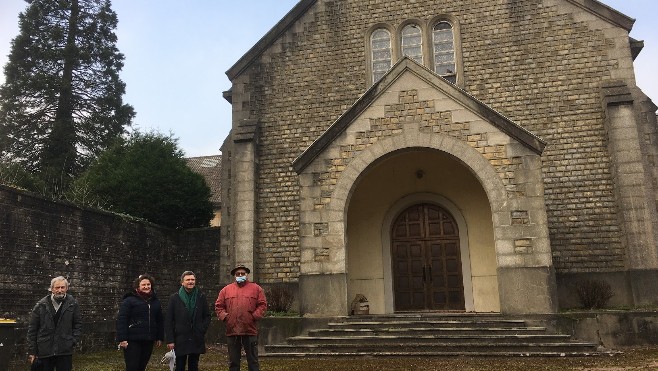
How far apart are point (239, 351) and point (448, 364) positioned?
142 inches

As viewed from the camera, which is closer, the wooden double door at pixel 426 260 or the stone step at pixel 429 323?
the stone step at pixel 429 323

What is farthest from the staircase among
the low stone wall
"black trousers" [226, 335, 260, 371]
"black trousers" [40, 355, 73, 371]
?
"black trousers" [40, 355, 73, 371]

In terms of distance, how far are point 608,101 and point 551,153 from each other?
5.89 ft

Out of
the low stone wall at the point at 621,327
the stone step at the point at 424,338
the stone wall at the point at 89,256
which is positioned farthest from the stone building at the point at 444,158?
the stone wall at the point at 89,256

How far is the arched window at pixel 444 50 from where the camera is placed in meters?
15.1

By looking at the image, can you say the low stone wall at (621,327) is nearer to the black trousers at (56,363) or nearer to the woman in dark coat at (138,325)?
the woman in dark coat at (138,325)

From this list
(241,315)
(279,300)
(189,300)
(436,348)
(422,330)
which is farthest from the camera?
(279,300)

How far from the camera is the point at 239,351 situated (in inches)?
285

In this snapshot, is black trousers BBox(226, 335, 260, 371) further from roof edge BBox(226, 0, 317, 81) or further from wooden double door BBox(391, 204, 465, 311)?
roof edge BBox(226, 0, 317, 81)

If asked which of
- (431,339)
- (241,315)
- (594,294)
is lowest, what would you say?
(431,339)

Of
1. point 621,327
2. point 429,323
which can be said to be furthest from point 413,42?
point 621,327

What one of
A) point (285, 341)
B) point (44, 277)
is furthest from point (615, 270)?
point (44, 277)

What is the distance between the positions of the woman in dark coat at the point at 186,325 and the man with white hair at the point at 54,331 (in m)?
1.16

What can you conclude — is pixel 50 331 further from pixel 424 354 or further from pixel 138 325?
pixel 424 354
